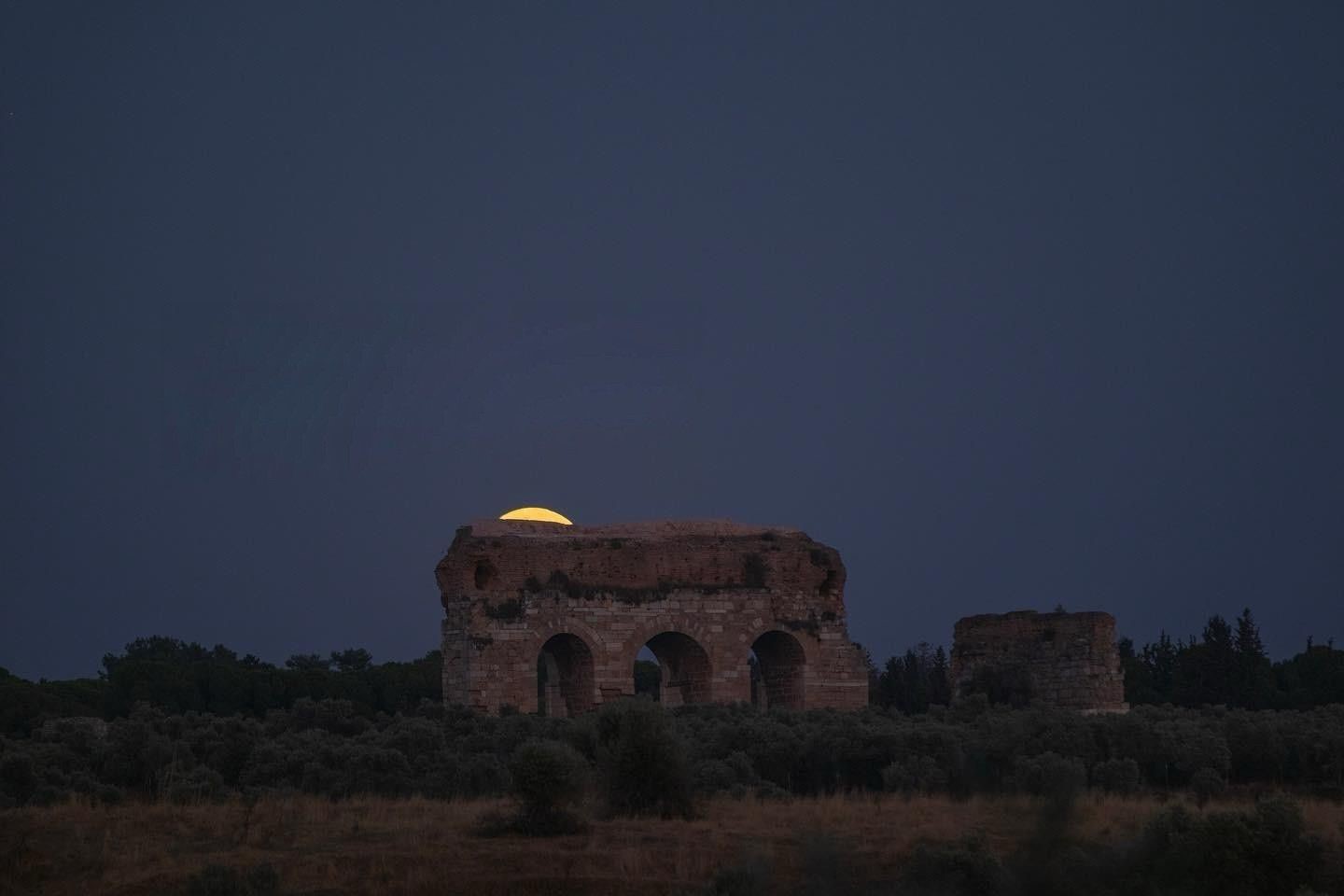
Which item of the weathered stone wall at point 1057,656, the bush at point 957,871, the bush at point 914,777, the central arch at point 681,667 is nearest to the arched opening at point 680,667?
the central arch at point 681,667

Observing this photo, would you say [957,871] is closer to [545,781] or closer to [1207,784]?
[545,781]

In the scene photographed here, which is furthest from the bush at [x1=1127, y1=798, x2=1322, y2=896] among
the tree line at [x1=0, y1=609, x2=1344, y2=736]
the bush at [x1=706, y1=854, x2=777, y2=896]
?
the tree line at [x1=0, y1=609, x2=1344, y2=736]

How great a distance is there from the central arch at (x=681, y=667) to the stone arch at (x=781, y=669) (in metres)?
1.19

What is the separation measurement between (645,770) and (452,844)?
2.88 m

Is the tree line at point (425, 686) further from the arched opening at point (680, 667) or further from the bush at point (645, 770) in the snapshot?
the bush at point (645, 770)

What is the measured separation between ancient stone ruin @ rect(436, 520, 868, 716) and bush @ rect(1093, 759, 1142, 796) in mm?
11230

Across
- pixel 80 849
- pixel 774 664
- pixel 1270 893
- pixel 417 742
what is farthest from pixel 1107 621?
pixel 80 849

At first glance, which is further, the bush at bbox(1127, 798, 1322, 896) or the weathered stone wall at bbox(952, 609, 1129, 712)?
the weathered stone wall at bbox(952, 609, 1129, 712)

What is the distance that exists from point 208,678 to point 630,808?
30001 mm

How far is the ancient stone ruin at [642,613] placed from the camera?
91.2ft

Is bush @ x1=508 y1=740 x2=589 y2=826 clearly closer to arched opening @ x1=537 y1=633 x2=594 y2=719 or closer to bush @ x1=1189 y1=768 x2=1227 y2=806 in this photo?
bush @ x1=1189 y1=768 x2=1227 y2=806

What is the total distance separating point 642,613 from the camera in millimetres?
28859

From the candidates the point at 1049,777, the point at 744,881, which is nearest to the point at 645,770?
the point at 1049,777

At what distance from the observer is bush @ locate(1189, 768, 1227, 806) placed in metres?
18.5
